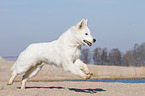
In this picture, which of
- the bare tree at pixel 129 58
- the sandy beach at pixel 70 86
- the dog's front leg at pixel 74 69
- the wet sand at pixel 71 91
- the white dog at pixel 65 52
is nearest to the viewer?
the dog's front leg at pixel 74 69

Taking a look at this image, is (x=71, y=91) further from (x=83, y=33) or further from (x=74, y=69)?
(x=83, y=33)

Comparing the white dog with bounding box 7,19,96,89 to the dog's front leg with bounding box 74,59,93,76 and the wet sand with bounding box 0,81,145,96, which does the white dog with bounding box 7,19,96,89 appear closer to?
the dog's front leg with bounding box 74,59,93,76

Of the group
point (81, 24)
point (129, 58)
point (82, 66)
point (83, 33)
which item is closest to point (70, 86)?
point (82, 66)

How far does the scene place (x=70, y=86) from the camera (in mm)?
11664

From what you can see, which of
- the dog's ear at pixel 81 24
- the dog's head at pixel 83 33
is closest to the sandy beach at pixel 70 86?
the dog's head at pixel 83 33

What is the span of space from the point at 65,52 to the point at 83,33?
0.91 meters

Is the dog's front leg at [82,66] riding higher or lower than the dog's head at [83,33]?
lower

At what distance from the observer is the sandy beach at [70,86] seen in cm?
860

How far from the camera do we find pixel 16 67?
29.7 ft

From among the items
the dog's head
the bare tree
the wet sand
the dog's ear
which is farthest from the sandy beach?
the bare tree

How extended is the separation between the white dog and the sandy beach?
1.07 meters

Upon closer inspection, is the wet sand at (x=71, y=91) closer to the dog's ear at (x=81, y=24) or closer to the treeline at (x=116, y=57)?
the dog's ear at (x=81, y=24)

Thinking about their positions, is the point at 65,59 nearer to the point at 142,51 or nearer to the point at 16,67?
the point at 16,67

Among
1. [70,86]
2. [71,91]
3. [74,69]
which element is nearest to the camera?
[74,69]
